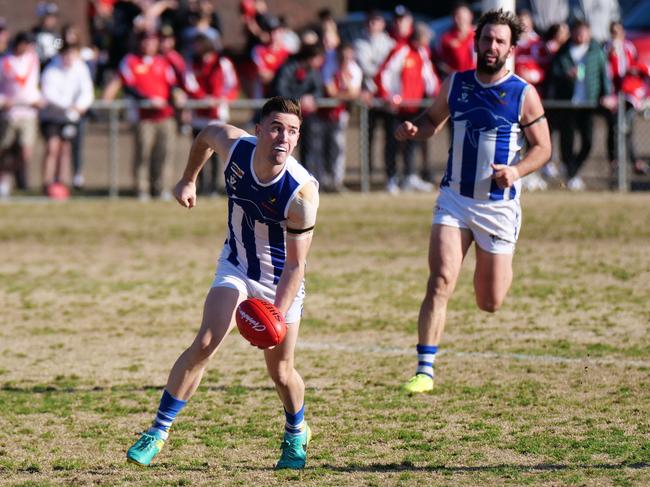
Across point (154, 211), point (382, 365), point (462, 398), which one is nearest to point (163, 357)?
point (382, 365)

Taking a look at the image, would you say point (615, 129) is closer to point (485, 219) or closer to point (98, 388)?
point (485, 219)

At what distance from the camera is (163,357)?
9367mm

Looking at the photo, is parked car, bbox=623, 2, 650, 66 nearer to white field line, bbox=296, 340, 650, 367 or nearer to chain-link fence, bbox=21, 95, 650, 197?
chain-link fence, bbox=21, 95, 650, 197

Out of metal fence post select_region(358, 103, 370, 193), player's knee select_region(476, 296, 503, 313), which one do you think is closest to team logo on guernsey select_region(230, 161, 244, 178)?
player's knee select_region(476, 296, 503, 313)

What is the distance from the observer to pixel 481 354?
9.35m

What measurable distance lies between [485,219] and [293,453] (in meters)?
2.51

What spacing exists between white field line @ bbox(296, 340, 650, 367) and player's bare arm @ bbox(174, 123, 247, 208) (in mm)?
3004

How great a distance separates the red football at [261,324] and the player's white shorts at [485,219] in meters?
2.51

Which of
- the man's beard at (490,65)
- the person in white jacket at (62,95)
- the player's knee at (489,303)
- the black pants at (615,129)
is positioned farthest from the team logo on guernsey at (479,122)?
the black pants at (615,129)

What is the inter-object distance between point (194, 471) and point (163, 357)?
296cm

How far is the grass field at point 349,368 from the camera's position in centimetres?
661

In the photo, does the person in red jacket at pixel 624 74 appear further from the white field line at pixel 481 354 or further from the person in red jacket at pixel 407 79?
the white field line at pixel 481 354

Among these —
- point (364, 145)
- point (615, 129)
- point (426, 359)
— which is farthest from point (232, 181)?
point (615, 129)

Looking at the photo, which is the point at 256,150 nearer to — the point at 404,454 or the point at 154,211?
the point at 404,454
